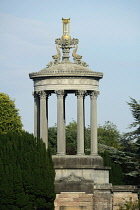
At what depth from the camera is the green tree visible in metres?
107

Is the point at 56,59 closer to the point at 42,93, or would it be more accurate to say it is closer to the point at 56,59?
the point at 56,59

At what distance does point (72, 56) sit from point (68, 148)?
31.0 meters

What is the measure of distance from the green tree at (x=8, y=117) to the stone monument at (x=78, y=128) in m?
19.1

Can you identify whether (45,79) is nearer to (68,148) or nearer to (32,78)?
(32,78)

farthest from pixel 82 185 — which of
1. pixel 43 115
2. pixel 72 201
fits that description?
pixel 43 115

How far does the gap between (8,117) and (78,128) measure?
22.9 m

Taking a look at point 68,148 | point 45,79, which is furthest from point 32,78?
point 68,148

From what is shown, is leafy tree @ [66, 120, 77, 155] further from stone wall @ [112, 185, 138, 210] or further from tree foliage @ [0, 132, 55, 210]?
tree foliage @ [0, 132, 55, 210]

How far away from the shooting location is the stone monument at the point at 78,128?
3238 inches

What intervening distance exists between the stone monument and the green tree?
751 inches

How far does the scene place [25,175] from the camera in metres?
79.0

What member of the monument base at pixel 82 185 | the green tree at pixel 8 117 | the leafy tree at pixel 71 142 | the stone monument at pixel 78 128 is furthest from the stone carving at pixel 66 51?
the leafy tree at pixel 71 142

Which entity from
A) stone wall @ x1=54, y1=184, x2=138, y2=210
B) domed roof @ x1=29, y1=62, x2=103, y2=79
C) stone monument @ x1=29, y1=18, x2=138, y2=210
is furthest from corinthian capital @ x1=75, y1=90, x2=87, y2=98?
stone wall @ x1=54, y1=184, x2=138, y2=210

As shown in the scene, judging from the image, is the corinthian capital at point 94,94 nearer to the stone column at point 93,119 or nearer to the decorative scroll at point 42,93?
the stone column at point 93,119
